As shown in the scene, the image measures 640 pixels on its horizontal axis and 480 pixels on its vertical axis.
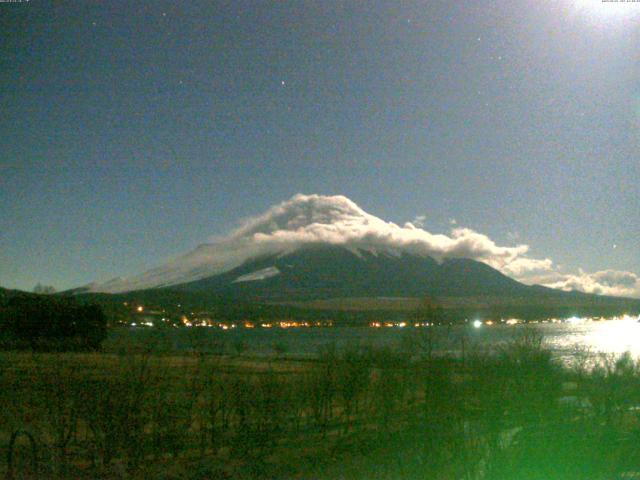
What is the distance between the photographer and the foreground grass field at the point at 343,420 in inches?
431

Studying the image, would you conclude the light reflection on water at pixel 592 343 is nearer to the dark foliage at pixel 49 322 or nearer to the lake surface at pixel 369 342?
the lake surface at pixel 369 342

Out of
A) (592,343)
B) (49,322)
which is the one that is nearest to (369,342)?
(49,322)

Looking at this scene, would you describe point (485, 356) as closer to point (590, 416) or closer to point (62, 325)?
point (590, 416)

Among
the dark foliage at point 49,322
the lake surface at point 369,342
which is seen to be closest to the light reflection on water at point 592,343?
the lake surface at point 369,342

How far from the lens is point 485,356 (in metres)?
19.7

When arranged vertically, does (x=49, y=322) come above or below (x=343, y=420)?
above

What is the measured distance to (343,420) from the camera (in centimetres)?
1941

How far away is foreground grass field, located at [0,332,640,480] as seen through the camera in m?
10.9

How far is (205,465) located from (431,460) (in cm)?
532

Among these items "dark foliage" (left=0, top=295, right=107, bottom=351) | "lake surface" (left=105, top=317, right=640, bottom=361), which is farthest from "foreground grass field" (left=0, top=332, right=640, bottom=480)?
"dark foliage" (left=0, top=295, right=107, bottom=351)

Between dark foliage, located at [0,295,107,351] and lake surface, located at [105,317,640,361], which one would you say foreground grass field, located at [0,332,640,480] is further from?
dark foliage, located at [0,295,107,351]

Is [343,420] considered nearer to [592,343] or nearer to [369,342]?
[369,342]

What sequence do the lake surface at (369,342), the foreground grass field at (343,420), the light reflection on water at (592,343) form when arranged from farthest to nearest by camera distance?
1. the light reflection on water at (592,343)
2. the lake surface at (369,342)
3. the foreground grass field at (343,420)

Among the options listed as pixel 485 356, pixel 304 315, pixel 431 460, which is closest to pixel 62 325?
pixel 485 356
